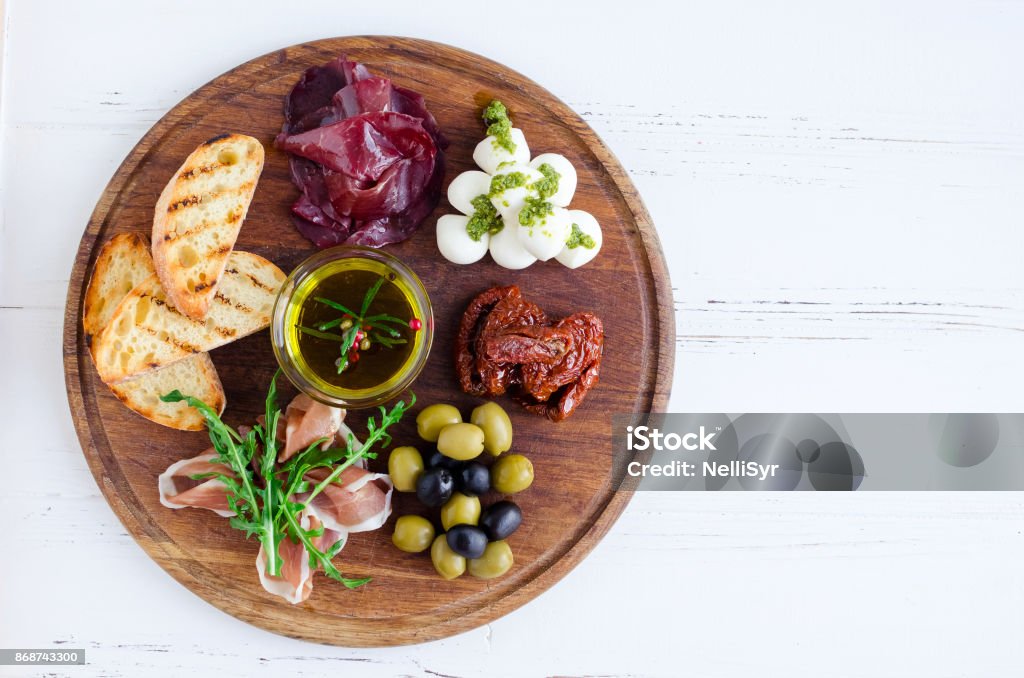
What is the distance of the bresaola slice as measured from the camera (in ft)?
5.45

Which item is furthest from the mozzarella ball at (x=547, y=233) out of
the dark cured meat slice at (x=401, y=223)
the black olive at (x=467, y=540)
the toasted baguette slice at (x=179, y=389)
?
the toasted baguette slice at (x=179, y=389)

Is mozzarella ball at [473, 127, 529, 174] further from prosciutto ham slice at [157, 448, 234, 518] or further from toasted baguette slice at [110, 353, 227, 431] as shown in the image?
prosciutto ham slice at [157, 448, 234, 518]

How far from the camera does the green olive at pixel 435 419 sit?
1.65 metres

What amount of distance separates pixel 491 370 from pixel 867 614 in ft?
3.86

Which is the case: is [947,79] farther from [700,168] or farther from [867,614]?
[867,614]

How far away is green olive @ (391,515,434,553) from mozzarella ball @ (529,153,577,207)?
745 millimetres

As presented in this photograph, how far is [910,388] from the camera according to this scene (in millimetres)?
1979

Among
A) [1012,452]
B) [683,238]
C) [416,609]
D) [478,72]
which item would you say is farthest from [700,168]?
[416,609]

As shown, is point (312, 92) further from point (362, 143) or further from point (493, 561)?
point (493, 561)

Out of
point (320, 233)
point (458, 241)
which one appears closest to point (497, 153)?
point (458, 241)

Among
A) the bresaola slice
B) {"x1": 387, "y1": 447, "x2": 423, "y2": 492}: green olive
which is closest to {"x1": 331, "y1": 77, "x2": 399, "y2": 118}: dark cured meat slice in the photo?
the bresaola slice

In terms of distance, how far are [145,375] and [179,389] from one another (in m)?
0.07

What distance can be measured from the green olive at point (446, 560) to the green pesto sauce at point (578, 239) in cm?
68

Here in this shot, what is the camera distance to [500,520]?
1647mm
